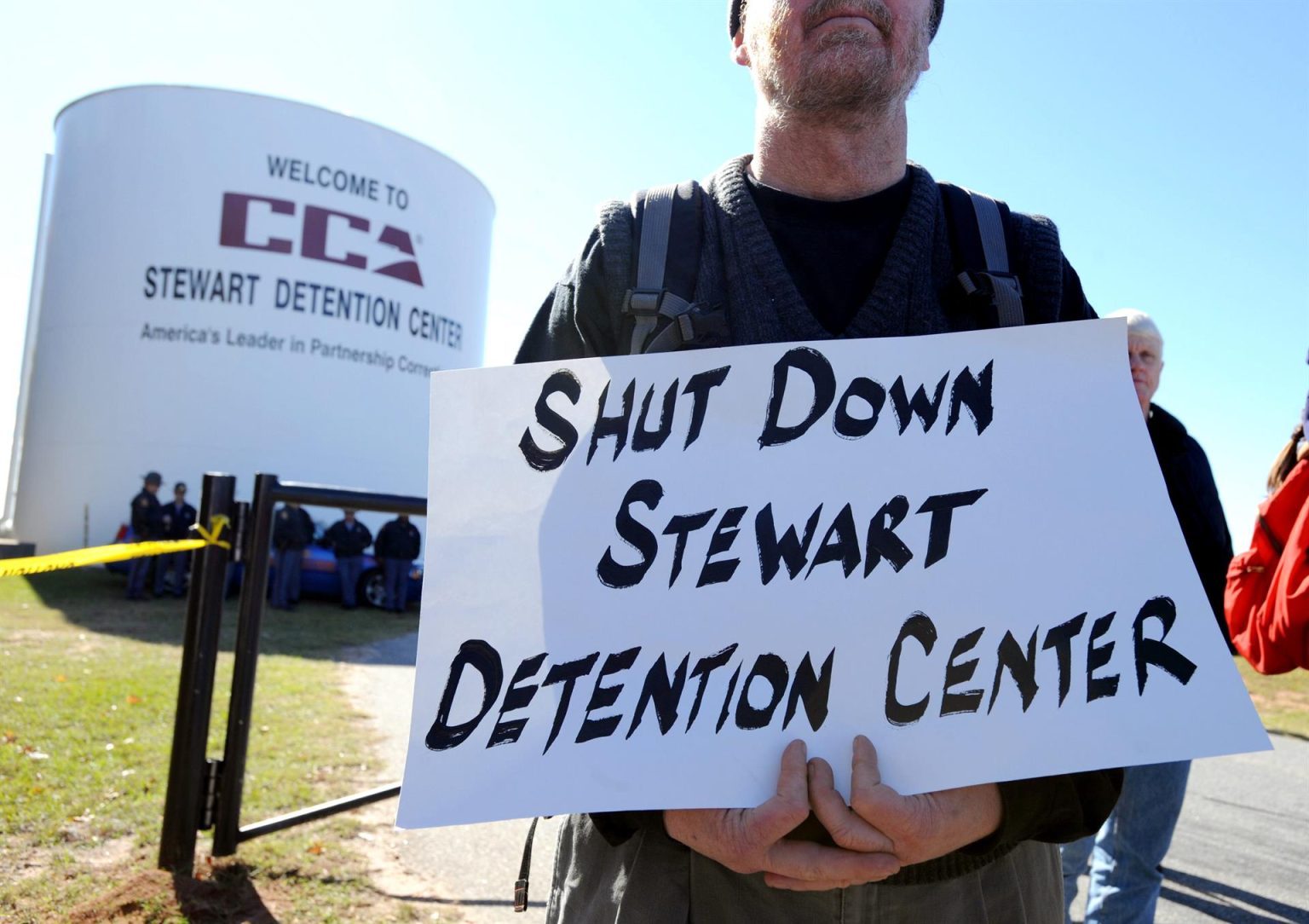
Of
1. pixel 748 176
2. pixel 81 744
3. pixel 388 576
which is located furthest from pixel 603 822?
pixel 388 576

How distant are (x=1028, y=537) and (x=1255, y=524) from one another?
5.10 feet

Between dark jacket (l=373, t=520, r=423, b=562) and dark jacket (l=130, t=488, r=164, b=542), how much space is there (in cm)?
326

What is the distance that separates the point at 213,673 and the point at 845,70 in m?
2.85

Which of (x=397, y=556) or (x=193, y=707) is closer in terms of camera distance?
(x=193, y=707)

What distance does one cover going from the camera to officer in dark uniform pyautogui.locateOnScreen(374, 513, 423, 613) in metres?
12.8

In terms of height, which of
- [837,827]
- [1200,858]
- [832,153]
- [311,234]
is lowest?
[1200,858]

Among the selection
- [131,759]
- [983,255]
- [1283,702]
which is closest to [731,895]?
[983,255]

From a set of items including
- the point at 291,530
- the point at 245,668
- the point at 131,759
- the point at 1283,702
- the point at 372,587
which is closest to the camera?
the point at 245,668

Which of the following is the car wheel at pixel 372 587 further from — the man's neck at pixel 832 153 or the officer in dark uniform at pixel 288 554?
the man's neck at pixel 832 153

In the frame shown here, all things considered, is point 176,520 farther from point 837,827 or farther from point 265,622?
point 837,827

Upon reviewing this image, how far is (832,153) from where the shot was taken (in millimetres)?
1291

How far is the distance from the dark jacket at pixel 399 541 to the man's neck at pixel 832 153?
11.8 metres

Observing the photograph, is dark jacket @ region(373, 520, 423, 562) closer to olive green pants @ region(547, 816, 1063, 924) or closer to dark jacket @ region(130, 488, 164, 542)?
dark jacket @ region(130, 488, 164, 542)

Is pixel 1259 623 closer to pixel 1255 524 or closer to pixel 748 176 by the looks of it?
pixel 1255 524
